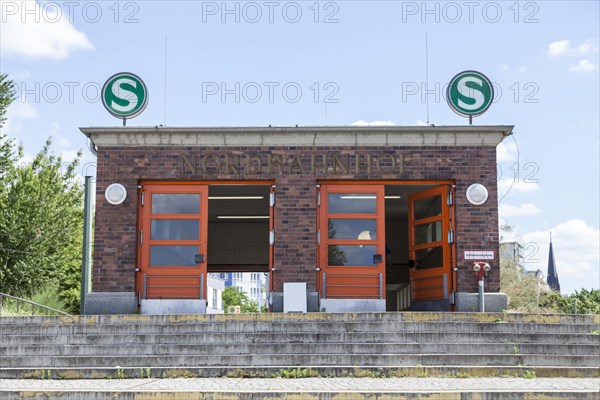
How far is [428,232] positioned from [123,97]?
665 cm

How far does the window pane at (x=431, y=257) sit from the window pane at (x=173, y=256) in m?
4.64

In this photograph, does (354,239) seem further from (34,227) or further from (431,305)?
(34,227)

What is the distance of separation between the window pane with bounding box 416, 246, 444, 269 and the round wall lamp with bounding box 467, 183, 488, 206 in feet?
4.05

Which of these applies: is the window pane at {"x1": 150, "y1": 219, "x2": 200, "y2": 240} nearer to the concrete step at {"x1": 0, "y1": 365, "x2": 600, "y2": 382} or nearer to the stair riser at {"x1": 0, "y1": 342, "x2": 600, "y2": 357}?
the stair riser at {"x1": 0, "y1": 342, "x2": 600, "y2": 357}

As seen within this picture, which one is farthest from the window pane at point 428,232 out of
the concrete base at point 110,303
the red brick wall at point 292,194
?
the concrete base at point 110,303

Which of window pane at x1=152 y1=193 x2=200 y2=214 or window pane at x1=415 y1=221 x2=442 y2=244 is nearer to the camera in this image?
window pane at x1=152 y1=193 x2=200 y2=214

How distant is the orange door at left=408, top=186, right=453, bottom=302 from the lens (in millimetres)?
16188

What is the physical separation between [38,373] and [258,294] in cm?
10429

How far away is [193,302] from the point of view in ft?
51.5

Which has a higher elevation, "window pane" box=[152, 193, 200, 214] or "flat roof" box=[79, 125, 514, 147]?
"flat roof" box=[79, 125, 514, 147]

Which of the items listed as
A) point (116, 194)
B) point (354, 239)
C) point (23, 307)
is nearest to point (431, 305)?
point (354, 239)

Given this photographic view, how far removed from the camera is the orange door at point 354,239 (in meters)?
16.0

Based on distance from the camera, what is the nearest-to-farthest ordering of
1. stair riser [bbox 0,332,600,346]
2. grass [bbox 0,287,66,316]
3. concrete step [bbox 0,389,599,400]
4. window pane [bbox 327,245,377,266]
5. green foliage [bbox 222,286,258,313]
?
concrete step [bbox 0,389,599,400]
stair riser [bbox 0,332,600,346]
window pane [bbox 327,245,377,266]
grass [bbox 0,287,66,316]
green foliage [bbox 222,286,258,313]

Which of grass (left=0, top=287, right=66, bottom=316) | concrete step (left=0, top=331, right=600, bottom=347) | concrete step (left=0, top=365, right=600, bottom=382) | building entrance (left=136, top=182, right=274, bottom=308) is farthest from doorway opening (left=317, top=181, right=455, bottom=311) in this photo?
grass (left=0, top=287, right=66, bottom=316)
